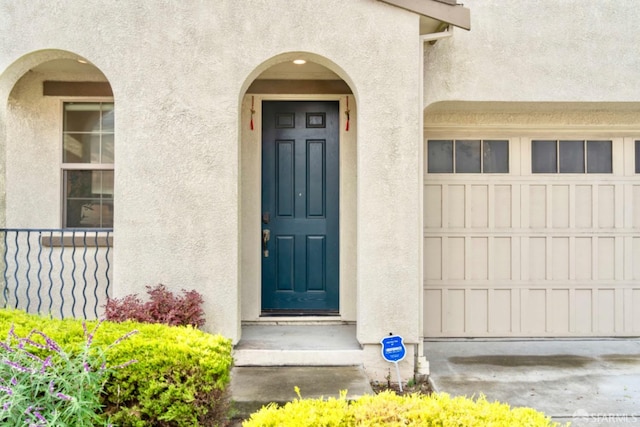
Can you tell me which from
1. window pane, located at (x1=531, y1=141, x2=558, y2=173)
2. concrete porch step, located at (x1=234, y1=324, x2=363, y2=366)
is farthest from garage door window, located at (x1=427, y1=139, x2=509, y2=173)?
concrete porch step, located at (x1=234, y1=324, x2=363, y2=366)

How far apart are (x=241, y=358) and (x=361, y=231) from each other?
178 centimetres

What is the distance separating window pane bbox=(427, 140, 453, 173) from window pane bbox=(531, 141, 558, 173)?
1.10m

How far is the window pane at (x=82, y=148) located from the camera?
5.82m

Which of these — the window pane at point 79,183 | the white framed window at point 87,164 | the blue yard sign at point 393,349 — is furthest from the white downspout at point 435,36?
the window pane at point 79,183

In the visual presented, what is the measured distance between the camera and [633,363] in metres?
5.34

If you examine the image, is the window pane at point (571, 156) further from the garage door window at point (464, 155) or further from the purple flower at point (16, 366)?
the purple flower at point (16, 366)

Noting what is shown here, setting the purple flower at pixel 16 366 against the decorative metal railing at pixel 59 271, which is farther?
the decorative metal railing at pixel 59 271

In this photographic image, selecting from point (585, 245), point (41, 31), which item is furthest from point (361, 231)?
point (41, 31)

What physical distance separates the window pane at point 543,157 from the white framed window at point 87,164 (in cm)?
540

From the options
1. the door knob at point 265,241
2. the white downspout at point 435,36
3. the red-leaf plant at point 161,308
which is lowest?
the red-leaf plant at point 161,308

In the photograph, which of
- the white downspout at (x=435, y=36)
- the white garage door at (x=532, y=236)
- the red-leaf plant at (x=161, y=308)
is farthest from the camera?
the white garage door at (x=532, y=236)

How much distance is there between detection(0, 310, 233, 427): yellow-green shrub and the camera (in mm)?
2869

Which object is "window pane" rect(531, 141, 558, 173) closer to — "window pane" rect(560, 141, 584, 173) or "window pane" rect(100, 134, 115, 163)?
"window pane" rect(560, 141, 584, 173)

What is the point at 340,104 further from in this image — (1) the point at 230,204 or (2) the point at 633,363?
(2) the point at 633,363
